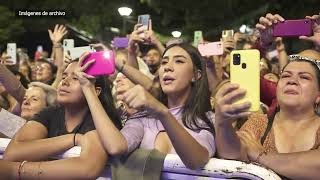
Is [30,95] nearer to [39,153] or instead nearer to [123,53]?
[123,53]

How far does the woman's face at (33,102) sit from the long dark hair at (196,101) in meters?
1.46

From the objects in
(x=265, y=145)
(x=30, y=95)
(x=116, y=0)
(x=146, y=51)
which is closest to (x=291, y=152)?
(x=265, y=145)

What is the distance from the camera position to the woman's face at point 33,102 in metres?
4.38

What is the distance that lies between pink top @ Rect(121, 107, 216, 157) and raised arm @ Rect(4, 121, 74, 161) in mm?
332

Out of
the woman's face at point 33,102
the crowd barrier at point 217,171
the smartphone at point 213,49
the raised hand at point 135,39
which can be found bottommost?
the crowd barrier at point 217,171

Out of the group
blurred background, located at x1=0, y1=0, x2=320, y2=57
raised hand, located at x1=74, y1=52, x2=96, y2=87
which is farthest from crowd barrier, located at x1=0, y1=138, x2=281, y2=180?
blurred background, located at x1=0, y1=0, x2=320, y2=57

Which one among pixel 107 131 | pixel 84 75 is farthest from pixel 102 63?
pixel 107 131

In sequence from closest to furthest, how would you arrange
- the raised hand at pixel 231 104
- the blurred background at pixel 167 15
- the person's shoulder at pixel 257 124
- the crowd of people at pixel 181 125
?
the raised hand at pixel 231 104, the crowd of people at pixel 181 125, the person's shoulder at pixel 257 124, the blurred background at pixel 167 15

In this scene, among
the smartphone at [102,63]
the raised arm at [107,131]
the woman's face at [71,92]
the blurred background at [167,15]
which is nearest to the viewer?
the raised arm at [107,131]

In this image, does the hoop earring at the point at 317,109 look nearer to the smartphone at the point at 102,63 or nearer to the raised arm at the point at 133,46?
the smartphone at the point at 102,63

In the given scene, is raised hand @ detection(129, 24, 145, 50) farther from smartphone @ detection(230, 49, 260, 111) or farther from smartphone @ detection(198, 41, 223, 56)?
smartphone @ detection(230, 49, 260, 111)

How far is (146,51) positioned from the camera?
7.18 m

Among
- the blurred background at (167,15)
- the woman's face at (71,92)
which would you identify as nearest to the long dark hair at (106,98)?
the woman's face at (71,92)

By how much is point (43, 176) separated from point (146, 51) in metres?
4.60
